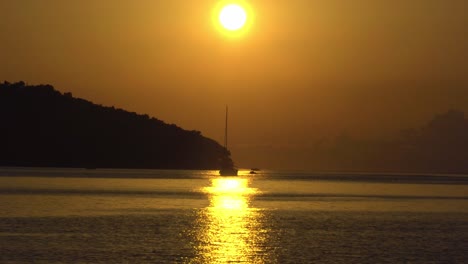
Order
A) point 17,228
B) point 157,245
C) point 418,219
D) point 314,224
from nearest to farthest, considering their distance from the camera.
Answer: point 157,245 → point 17,228 → point 314,224 → point 418,219

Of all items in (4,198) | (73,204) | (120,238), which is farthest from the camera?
(4,198)

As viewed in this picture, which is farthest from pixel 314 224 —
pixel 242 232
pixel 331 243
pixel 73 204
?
pixel 73 204

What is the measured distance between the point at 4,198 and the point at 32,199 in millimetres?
4299

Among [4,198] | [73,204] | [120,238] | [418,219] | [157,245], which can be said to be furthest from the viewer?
[4,198]

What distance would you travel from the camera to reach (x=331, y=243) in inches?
2835

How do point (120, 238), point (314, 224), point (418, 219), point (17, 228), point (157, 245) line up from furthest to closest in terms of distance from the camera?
1. point (418, 219)
2. point (314, 224)
3. point (17, 228)
4. point (120, 238)
5. point (157, 245)

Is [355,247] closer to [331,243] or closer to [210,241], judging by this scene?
[331,243]

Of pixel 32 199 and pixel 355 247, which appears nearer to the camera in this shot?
pixel 355 247

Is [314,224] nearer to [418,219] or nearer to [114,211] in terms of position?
[418,219]

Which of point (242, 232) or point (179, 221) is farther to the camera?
point (179, 221)

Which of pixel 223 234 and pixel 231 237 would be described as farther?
pixel 223 234

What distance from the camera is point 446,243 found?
73875mm

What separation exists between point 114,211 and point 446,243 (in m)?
49.8

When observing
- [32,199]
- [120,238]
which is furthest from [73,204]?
[120,238]
